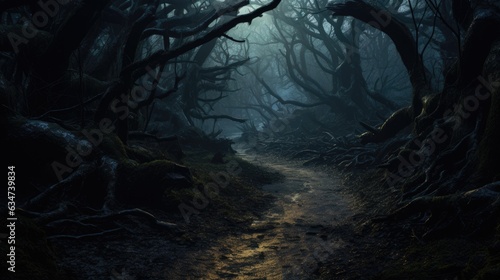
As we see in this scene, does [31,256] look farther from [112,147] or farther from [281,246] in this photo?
[112,147]

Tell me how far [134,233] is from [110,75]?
6.82m

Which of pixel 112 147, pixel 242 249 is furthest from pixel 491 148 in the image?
pixel 112 147

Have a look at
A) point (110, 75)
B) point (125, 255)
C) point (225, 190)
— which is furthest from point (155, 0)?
point (125, 255)

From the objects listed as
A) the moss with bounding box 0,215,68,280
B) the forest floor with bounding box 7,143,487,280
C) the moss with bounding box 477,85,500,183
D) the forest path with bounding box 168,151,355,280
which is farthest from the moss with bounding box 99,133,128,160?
the moss with bounding box 477,85,500,183

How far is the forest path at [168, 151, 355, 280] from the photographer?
3.95 m

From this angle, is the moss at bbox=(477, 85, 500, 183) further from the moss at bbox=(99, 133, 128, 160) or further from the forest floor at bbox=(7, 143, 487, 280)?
the moss at bbox=(99, 133, 128, 160)

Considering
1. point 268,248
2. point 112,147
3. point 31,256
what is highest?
point 112,147

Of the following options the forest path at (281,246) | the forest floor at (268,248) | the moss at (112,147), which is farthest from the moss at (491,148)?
the moss at (112,147)

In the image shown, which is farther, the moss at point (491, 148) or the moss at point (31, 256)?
the moss at point (491, 148)

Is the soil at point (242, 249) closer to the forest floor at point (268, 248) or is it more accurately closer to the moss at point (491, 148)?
the forest floor at point (268, 248)

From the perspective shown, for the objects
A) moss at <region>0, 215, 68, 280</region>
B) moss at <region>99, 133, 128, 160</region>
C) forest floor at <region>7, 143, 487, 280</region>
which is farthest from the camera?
moss at <region>99, 133, 128, 160</region>

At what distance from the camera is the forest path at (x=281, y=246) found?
3.95m

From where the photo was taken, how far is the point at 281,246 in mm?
4867

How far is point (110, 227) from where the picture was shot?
448 centimetres
